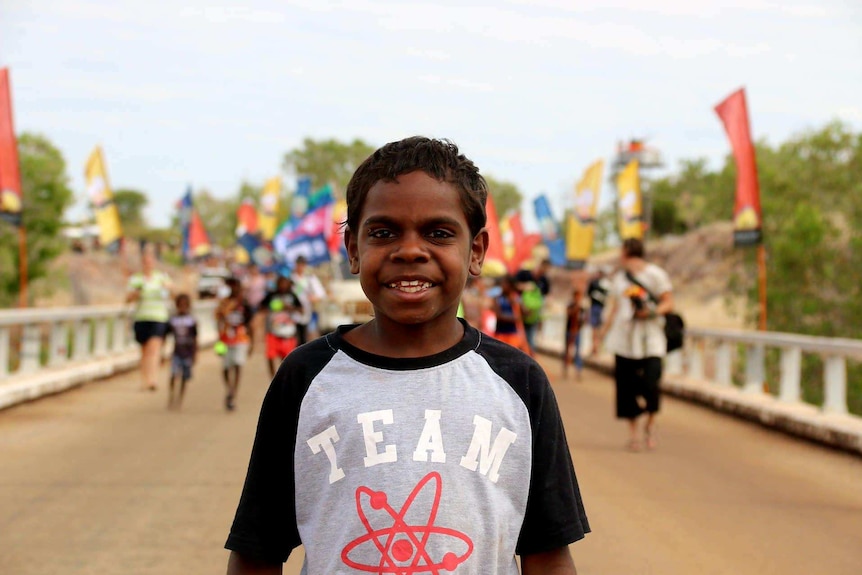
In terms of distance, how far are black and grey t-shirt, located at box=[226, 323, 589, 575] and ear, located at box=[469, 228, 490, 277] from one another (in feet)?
0.59

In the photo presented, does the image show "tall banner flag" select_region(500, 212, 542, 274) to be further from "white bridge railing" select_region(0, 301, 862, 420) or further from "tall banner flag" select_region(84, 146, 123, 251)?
"white bridge railing" select_region(0, 301, 862, 420)

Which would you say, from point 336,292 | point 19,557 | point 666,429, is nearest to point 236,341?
point 666,429

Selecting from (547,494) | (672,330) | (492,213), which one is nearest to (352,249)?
(547,494)

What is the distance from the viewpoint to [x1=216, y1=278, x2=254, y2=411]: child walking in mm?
13984

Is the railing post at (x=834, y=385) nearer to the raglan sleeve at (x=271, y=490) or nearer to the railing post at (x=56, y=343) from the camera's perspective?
the railing post at (x=56, y=343)

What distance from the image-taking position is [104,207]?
76.8ft

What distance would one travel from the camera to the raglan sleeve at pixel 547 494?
2.29 meters

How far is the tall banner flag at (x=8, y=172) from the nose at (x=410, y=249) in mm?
13677

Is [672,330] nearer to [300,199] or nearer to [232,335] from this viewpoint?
[232,335]

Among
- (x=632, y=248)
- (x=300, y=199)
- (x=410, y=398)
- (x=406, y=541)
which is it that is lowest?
(x=406, y=541)

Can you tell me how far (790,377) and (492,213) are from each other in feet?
45.2

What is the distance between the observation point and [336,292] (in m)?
32.7

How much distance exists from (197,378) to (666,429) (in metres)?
8.93

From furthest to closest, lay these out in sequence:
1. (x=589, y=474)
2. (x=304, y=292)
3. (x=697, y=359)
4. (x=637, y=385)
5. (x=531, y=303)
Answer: (x=531, y=303)
(x=304, y=292)
(x=697, y=359)
(x=637, y=385)
(x=589, y=474)
